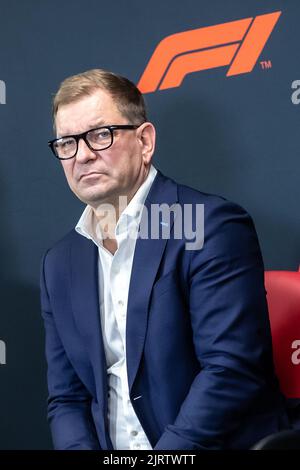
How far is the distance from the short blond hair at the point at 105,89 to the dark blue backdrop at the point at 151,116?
432 mm

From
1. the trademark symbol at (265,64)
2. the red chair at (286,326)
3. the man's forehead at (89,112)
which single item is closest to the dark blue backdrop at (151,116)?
the trademark symbol at (265,64)

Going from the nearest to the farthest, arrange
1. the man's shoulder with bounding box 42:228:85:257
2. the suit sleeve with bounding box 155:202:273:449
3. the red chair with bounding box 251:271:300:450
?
the suit sleeve with bounding box 155:202:273:449 → the red chair with bounding box 251:271:300:450 → the man's shoulder with bounding box 42:228:85:257

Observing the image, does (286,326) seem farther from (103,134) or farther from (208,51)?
(208,51)

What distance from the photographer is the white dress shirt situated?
1534mm

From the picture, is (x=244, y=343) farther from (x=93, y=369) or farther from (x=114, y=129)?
(x=114, y=129)

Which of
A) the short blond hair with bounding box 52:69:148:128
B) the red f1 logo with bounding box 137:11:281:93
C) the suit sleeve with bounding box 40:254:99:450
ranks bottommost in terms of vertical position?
the suit sleeve with bounding box 40:254:99:450

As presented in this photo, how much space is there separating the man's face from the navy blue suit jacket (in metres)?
0.08

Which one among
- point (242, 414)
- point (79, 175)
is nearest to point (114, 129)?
point (79, 175)

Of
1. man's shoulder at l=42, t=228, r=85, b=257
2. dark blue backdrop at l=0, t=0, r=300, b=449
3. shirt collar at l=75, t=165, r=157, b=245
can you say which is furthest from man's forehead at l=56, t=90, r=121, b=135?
dark blue backdrop at l=0, t=0, r=300, b=449

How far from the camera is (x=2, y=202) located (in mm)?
2197

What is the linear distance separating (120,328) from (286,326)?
1.28 ft

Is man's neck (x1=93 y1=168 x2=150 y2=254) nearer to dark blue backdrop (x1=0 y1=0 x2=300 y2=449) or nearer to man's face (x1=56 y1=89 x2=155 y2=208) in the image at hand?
man's face (x1=56 y1=89 x2=155 y2=208)

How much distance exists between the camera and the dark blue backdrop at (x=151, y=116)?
1931 mm

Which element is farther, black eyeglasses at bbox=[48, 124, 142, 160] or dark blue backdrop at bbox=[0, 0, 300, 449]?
dark blue backdrop at bbox=[0, 0, 300, 449]
